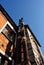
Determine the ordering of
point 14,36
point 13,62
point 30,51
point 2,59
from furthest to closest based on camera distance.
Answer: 1. point 14,36
2. point 30,51
3. point 13,62
4. point 2,59

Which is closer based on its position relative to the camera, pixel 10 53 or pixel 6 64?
pixel 6 64

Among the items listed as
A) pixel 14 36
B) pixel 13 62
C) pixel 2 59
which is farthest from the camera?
pixel 14 36

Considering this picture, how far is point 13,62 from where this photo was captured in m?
9.26

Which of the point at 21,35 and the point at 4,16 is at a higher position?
the point at 4,16

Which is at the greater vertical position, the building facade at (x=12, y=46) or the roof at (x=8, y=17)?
the roof at (x=8, y=17)

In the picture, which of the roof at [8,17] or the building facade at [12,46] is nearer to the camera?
the building facade at [12,46]

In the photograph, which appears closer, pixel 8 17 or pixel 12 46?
pixel 12 46

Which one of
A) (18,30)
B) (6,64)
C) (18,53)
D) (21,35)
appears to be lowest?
(6,64)

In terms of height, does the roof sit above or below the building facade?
above

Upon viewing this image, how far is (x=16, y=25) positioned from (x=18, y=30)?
70 centimetres

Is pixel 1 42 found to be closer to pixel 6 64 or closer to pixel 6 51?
pixel 6 51

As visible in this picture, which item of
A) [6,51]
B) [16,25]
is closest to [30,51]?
[6,51]

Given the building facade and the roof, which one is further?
the roof

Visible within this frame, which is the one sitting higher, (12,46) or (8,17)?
(8,17)
